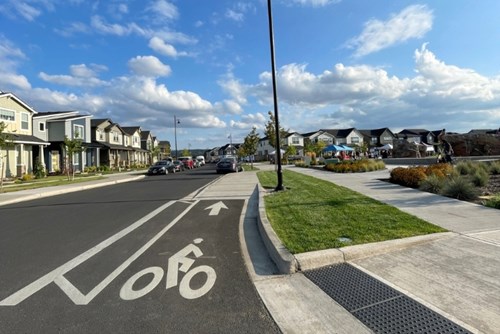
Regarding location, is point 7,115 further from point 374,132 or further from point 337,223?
point 374,132

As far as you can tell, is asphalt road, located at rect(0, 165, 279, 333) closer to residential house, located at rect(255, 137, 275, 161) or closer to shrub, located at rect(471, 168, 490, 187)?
shrub, located at rect(471, 168, 490, 187)

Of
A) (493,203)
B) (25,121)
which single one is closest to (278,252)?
(493,203)

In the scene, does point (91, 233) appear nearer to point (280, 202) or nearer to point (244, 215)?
point (244, 215)

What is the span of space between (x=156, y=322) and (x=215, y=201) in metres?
9.11

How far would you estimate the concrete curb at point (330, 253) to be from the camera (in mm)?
4832

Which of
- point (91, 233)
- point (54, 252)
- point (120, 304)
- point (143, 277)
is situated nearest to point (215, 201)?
point (91, 233)

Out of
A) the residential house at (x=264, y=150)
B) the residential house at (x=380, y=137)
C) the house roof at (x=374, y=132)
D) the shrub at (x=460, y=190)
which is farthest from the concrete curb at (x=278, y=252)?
the house roof at (x=374, y=132)

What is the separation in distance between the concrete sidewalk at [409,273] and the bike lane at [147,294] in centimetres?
35

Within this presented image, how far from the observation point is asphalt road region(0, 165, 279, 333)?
3492mm

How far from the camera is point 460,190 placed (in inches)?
391

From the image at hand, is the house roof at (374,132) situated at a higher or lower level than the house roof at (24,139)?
higher

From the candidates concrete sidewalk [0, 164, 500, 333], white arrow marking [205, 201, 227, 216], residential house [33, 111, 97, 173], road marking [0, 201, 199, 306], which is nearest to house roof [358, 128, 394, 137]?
residential house [33, 111, 97, 173]

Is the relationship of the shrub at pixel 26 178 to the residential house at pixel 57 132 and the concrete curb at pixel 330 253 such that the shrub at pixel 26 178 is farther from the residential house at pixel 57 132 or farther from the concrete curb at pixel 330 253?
the concrete curb at pixel 330 253

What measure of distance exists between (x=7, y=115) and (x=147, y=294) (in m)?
31.2
